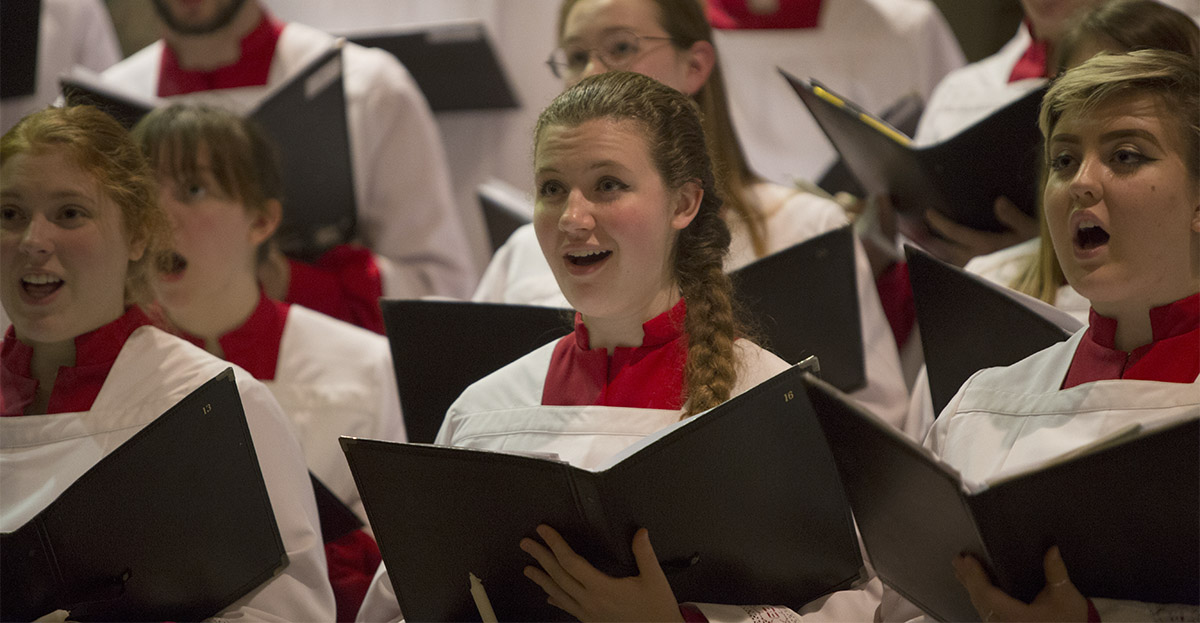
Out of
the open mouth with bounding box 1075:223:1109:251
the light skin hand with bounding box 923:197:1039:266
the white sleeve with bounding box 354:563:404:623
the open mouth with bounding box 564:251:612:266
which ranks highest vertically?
the open mouth with bounding box 1075:223:1109:251

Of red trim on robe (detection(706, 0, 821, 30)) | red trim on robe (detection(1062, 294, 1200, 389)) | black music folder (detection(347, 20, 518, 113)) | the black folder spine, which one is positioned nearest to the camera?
the black folder spine

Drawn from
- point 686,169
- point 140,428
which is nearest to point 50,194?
point 140,428

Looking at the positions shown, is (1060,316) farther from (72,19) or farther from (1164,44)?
(72,19)

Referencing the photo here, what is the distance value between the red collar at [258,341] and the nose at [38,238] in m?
0.80

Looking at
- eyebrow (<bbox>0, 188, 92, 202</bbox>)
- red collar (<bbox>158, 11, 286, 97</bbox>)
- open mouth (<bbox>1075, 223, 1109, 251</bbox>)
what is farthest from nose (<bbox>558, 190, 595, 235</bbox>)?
red collar (<bbox>158, 11, 286, 97</bbox>)

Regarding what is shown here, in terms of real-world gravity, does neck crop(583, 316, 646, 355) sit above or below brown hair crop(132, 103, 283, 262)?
below

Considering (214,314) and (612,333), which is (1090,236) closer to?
(612,333)

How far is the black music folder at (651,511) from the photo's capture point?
5.73 feet

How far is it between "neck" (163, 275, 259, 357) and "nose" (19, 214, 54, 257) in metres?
0.81

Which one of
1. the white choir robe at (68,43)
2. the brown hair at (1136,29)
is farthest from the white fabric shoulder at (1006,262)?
the white choir robe at (68,43)

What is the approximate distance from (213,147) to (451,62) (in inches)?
61.9

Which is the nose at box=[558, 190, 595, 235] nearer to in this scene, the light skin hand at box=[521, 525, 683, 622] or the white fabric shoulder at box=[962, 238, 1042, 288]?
the light skin hand at box=[521, 525, 683, 622]

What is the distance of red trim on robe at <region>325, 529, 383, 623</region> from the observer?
8.34 ft

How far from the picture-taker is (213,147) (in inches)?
116
